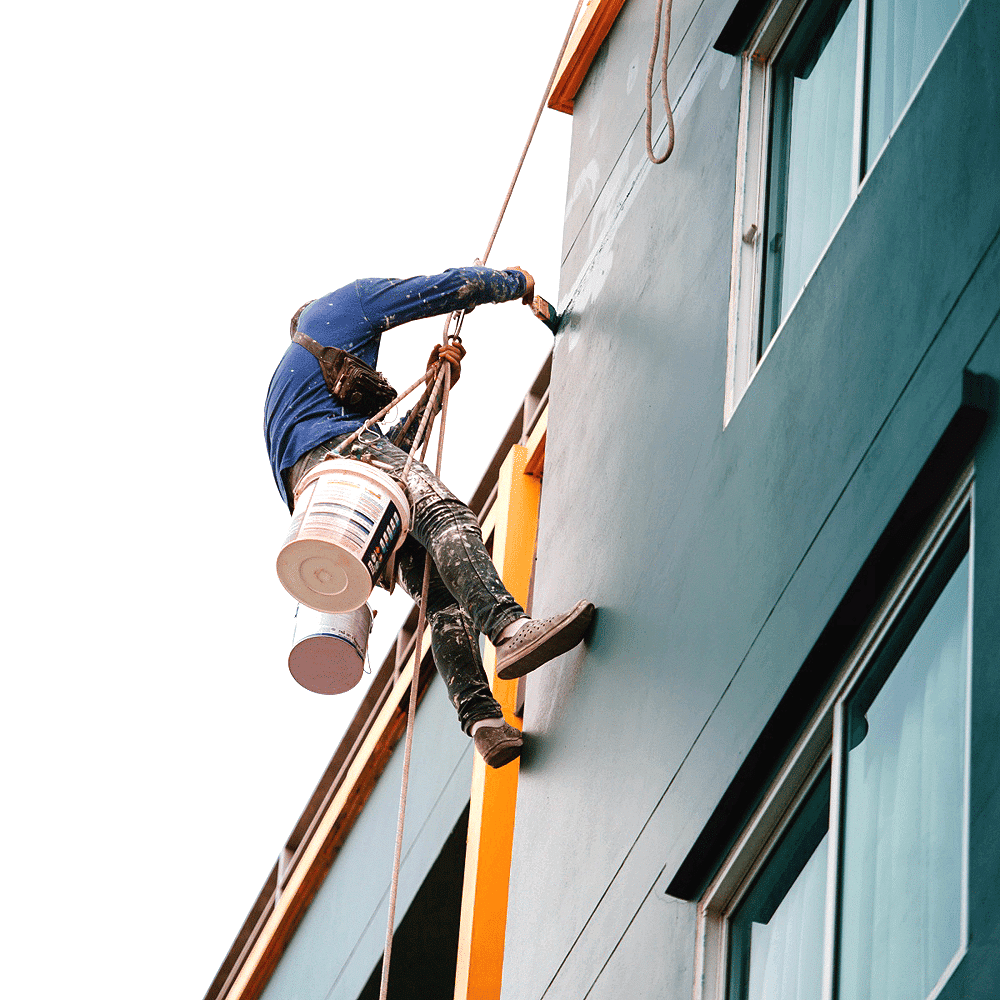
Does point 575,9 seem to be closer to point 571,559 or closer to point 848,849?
point 571,559

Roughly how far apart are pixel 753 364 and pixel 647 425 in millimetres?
839

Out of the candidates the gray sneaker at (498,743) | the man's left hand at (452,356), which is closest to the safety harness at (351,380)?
the man's left hand at (452,356)

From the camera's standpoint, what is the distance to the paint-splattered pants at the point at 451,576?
738 cm

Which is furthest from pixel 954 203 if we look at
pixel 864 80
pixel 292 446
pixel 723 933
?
pixel 292 446

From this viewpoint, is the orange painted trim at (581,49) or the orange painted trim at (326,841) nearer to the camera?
the orange painted trim at (581,49)

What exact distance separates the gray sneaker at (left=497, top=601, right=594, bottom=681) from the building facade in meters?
0.09

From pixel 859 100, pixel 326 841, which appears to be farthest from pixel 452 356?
pixel 326 841

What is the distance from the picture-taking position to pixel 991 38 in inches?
183

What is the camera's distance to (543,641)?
6.86 metres

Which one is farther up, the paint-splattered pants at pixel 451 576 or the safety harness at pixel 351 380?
the safety harness at pixel 351 380

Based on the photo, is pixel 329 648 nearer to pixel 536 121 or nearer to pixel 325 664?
pixel 325 664

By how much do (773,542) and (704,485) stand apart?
31.2 inches

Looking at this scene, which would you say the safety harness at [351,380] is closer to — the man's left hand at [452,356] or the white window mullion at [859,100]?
the man's left hand at [452,356]

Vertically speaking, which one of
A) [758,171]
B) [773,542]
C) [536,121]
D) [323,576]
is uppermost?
[536,121]
